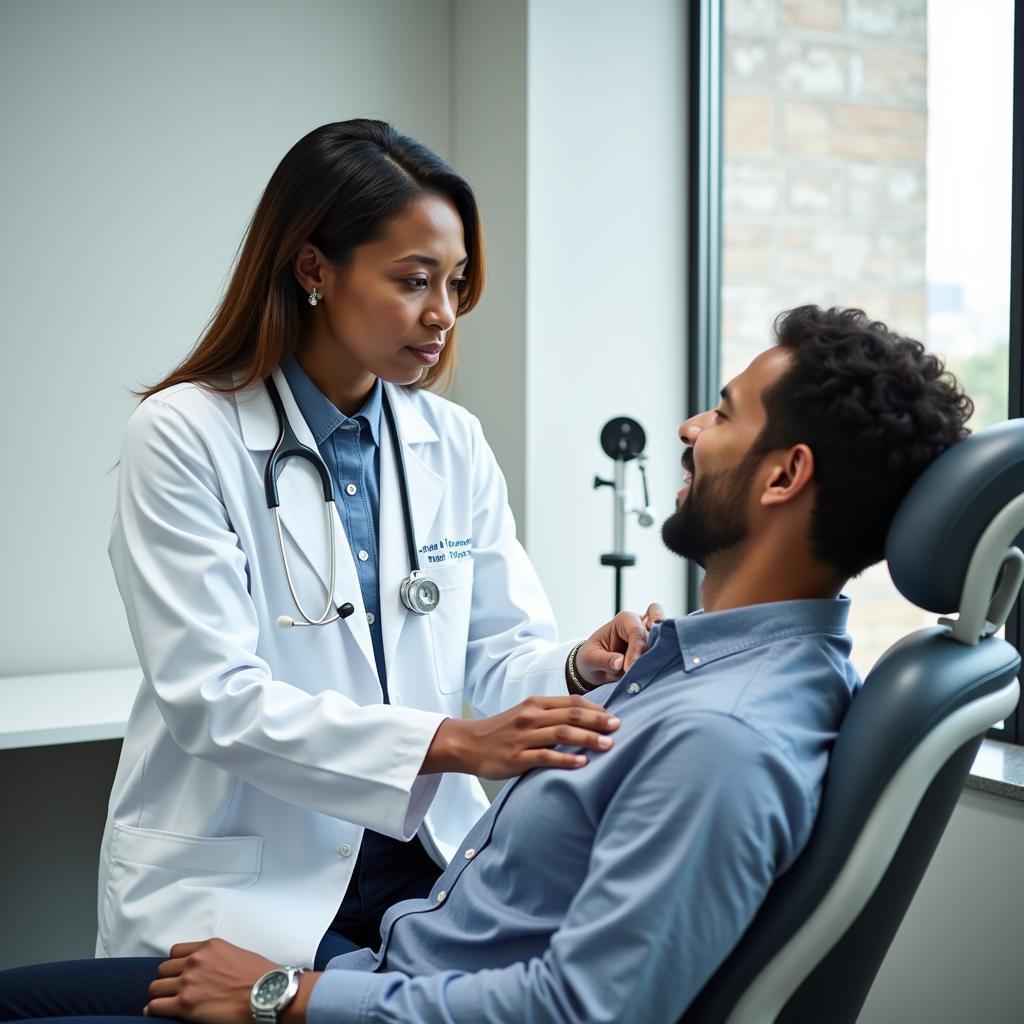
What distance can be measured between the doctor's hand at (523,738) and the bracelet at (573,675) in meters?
0.26

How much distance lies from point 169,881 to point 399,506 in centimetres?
54

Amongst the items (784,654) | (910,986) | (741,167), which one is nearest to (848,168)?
(741,167)

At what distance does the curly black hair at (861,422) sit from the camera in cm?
99

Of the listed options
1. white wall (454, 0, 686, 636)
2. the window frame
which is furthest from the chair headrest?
the window frame

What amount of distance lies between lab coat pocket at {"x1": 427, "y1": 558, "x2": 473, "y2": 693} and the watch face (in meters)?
0.51

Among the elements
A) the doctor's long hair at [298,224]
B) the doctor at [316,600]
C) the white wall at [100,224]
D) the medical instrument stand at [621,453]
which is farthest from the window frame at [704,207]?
the doctor's long hair at [298,224]

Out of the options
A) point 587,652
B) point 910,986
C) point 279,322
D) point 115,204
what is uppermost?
point 115,204

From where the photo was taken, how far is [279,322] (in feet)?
4.81

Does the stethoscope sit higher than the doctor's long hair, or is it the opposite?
the doctor's long hair

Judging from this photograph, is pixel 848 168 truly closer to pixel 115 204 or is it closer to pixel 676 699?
pixel 115 204

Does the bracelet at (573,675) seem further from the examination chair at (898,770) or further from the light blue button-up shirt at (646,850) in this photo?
the examination chair at (898,770)

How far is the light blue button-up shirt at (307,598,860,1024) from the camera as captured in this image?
0.86 m

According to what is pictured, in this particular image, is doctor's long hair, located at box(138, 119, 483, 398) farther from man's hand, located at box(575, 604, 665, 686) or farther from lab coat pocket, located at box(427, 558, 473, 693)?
man's hand, located at box(575, 604, 665, 686)

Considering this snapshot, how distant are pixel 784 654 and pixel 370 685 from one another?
588 millimetres
